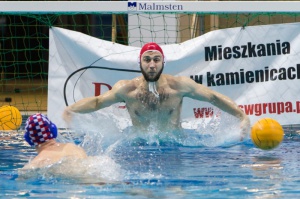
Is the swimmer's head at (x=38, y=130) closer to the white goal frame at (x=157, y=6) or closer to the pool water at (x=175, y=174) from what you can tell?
the pool water at (x=175, y=174)

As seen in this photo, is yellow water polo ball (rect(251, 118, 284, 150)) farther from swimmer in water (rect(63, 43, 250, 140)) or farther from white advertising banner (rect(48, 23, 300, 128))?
white advertising banner (rect(48, 23, 300, 128))

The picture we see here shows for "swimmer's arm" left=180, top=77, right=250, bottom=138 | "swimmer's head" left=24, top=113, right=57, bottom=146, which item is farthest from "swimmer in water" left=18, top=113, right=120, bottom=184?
"swimmer's arm" left=180, top=77, right=250, bottom=138

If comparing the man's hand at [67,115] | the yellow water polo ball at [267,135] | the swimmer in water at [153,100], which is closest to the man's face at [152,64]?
the swimmer in water at [153,100]

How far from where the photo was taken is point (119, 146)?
6.94 m

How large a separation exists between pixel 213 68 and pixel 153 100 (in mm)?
1232

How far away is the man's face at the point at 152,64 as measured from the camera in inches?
278

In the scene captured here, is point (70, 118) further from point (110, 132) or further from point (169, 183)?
point (169, 183)

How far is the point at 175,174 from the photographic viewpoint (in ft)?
17.7

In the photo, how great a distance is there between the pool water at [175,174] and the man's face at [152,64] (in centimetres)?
65

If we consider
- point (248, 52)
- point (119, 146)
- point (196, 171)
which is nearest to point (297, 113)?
point (248, 52)

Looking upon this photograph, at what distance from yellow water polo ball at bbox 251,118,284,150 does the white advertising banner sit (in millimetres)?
1520

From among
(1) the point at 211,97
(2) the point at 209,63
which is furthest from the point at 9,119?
(1) the point at 211,97

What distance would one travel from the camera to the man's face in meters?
7.06

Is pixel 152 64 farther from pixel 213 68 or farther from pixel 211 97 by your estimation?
pixel 213 68
